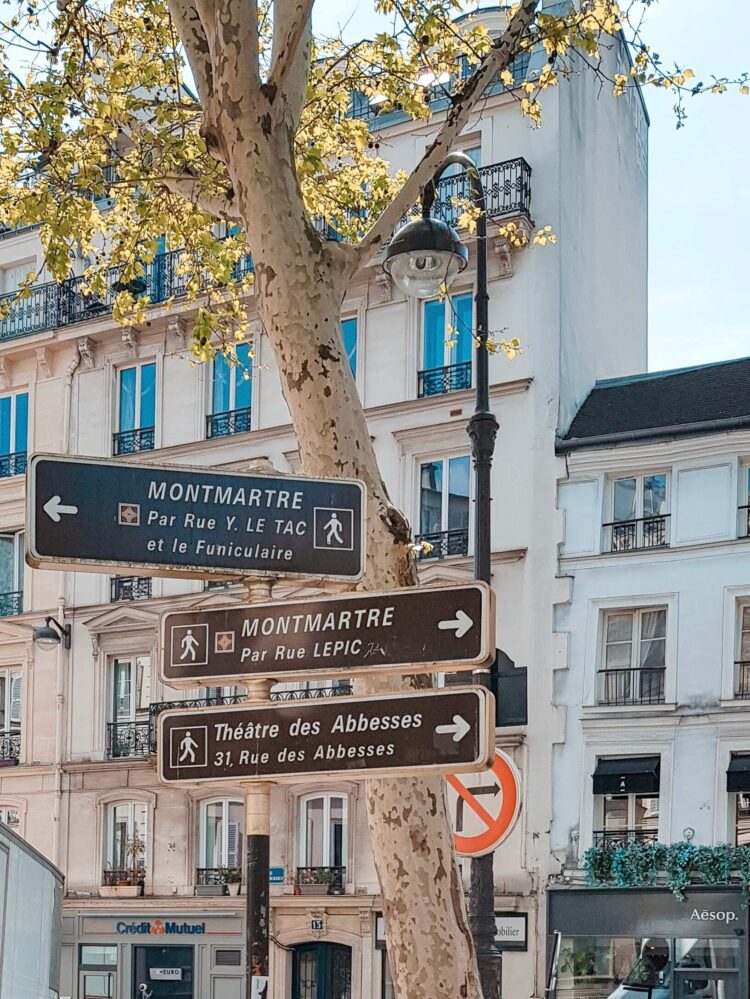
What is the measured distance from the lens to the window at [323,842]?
1062 inches

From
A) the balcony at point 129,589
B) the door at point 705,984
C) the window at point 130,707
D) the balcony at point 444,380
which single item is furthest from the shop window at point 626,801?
the balcony at point 129,589

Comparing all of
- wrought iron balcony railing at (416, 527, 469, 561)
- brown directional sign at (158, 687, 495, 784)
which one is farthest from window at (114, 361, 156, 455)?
brown directional sign at (158, 687, 495, 784)

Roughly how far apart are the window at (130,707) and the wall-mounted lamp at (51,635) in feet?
3.75

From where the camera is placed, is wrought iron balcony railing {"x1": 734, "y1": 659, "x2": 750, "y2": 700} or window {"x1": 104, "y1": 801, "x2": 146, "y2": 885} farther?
window {"x1": 104, "y1": 801, "x2": 146, "y2": 885}

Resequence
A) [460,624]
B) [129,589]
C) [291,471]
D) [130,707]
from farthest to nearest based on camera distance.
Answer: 1. [129,589]
2. [130,707]
3. [291,471]
4. [460,624]

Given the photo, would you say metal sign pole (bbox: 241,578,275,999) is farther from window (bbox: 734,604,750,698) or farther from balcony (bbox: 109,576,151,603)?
balcony (bbox: 109,576,151,603)

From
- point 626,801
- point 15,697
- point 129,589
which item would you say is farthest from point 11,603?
point 626,801

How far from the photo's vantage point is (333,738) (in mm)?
5461

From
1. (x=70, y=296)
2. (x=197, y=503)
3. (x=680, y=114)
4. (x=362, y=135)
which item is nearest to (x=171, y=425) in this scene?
(x=70, y=296)

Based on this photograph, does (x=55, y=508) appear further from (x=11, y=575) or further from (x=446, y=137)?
(x=11, y=575)

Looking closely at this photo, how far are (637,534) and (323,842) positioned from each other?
7.79 meters

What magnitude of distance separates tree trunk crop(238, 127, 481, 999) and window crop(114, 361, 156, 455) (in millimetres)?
22251

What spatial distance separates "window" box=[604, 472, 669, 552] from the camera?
24.8 metres

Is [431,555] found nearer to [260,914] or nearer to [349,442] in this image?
[349,442]
